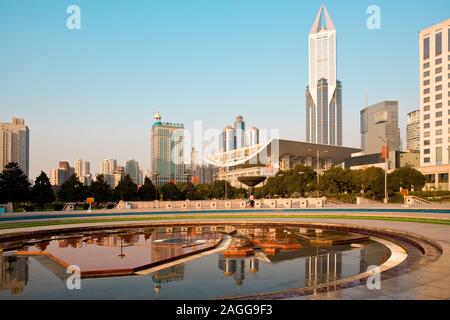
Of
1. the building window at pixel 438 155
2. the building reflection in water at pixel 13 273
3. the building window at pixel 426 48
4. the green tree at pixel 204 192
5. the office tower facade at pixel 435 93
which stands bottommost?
the green tree at pixel 204 192

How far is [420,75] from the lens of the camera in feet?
351

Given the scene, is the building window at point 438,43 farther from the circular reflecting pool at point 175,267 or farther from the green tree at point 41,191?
the green tree at point 41,191

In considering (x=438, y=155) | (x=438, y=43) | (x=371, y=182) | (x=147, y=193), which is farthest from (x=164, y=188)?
(x=438, y=43)

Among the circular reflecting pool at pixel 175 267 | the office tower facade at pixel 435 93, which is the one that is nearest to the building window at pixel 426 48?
the office tower facade at pixel 435 93

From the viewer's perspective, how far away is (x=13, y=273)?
36.2 ft

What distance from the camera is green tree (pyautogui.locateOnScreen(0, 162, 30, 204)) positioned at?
5197 cm

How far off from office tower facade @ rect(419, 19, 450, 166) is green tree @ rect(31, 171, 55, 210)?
331ft

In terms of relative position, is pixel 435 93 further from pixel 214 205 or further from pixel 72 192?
pixel 72 192

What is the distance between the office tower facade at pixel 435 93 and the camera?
99.6 meters

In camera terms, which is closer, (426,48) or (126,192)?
(126,192)

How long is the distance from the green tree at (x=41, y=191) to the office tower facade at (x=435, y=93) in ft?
331

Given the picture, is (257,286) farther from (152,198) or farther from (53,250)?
(152,198)

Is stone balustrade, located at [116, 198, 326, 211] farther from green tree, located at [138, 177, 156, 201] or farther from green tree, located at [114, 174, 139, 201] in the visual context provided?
green tree, located at [138, 177, 156, 201]

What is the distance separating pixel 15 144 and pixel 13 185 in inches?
5071
